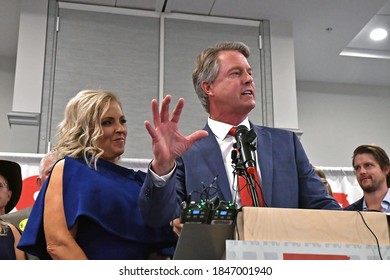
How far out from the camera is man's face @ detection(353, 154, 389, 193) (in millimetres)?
3404

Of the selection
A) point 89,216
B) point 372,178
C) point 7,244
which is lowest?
point 7,244

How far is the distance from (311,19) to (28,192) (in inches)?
133

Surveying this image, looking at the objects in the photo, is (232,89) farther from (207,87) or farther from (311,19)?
(311,19)

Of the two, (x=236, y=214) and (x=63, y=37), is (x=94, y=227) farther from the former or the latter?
(x=63, y=37)

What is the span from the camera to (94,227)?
152 centimetres

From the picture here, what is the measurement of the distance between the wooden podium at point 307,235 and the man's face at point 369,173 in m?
2.37

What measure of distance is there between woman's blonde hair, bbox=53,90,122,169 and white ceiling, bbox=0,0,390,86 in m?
3.34

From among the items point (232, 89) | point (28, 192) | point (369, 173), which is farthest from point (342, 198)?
point (232, 89)

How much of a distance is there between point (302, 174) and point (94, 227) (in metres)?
0.69

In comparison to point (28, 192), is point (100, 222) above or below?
below

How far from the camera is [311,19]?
5395mm

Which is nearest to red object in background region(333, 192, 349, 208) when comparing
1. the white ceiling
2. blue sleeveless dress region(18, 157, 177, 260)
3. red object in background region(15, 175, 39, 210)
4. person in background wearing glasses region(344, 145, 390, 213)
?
person in background wearing glasses region(344, 145, 390, 213)

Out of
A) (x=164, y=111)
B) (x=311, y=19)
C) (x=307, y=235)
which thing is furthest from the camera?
(x=311, y=19)

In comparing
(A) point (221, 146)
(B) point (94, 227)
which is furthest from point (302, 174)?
(B) point (94, 227)
